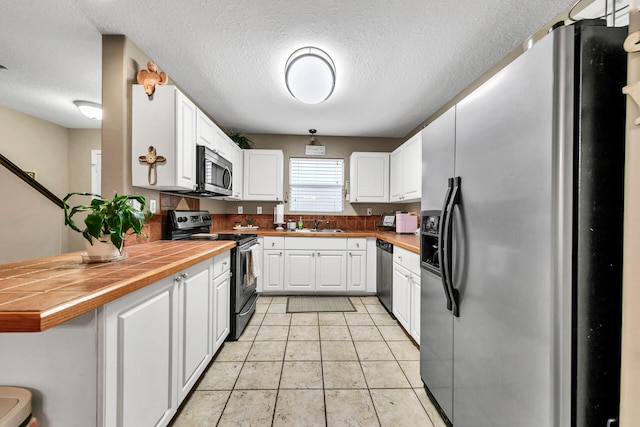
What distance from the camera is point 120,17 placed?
5.47ft

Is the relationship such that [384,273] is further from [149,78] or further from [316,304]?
[149,78]

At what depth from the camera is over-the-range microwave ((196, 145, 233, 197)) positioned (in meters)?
2.31

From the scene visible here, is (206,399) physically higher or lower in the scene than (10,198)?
lower

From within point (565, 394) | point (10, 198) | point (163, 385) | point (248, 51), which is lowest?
point (163, 385)

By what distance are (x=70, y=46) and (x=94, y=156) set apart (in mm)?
2714

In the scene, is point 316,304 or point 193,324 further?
point 316,304

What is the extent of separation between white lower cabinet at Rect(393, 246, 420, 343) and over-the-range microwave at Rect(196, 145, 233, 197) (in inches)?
75.5

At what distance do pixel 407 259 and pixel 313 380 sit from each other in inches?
48.5

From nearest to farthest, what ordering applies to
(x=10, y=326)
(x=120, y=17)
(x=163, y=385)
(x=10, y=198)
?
(x=10, y=326) < (x=163, y=385) < (x=120, y=17) < (x=10, y=198)

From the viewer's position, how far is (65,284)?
2.96 feet

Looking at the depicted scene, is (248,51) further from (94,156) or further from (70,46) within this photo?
(94,156)

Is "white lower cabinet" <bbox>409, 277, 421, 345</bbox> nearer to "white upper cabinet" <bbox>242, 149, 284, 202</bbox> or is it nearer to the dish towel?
the dish towel

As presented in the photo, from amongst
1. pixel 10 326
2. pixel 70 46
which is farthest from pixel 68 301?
pixel 70 46

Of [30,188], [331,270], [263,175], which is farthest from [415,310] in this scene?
[30,188]
